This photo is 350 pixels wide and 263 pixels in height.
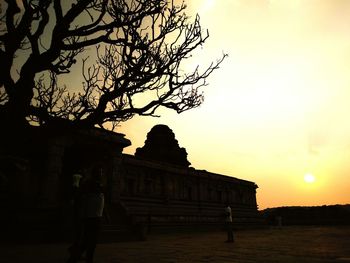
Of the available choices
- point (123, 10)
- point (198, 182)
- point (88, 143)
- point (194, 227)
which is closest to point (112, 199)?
point (88, 143)

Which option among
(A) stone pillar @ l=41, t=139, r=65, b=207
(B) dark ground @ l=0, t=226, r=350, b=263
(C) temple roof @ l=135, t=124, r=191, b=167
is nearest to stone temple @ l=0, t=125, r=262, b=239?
(A) stone pillar @ l=41, t=139, r=65, b=207

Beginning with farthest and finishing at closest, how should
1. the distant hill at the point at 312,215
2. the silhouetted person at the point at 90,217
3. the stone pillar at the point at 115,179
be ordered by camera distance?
the distant hill at the point at 312,215, the stone pillar at the point at 115,179, the silhouetted person at the point at 90,217

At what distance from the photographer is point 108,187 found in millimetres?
18719

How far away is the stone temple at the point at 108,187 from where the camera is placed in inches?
510

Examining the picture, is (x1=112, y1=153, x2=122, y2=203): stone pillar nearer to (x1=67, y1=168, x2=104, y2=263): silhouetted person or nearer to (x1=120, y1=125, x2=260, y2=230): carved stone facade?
(x1=120, y1=125, x2=260, y2=230): carved stone facade

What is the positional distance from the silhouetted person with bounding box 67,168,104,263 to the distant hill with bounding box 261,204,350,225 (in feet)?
115

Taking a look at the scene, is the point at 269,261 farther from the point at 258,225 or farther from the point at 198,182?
the point at 258,225

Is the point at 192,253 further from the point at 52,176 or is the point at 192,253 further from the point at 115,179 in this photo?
the point at 115,179

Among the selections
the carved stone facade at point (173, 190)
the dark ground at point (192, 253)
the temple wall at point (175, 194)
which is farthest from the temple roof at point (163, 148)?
the dark ground at point (192, 253)

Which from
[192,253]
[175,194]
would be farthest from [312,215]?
[192,253]

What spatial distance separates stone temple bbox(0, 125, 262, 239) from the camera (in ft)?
42.5

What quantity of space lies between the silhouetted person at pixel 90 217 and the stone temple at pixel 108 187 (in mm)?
1239

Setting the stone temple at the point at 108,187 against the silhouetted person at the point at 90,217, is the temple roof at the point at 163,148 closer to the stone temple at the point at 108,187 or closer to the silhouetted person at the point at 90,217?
the stone temple at the point at 108,187

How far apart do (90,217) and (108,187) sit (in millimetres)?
12614
